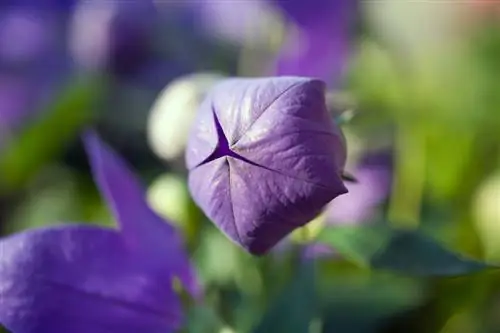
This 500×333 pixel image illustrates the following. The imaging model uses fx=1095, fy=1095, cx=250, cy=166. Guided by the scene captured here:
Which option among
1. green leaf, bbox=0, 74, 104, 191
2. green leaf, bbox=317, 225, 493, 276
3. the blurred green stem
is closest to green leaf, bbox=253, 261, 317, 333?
green leaf, bbox=317, 225, 493, 276

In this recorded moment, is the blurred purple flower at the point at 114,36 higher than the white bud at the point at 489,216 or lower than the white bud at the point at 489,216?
lower

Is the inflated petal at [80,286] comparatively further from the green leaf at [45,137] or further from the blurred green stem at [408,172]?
the green leaf at [45,137]

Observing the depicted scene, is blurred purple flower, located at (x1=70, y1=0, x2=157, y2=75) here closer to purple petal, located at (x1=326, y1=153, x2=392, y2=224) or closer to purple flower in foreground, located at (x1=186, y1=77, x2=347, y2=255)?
purple petal, located at (x1=326, y1=153, x2=392, y2=224)

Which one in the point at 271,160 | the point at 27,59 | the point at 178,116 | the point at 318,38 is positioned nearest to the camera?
the point at 271,160

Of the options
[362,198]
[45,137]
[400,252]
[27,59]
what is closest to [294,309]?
[400,252]

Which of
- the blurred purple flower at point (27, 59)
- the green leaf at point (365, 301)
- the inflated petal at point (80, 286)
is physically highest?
the inflated petal at point (80, 286)

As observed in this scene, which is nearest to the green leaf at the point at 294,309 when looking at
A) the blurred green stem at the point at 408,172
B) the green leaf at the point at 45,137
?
the blurred green stem at the point at 408,172

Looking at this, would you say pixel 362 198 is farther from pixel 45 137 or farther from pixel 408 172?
pixel 45 137
